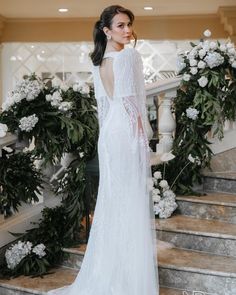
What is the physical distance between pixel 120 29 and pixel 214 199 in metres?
1.58

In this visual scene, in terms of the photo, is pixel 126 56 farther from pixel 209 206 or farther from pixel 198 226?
pixel 209 206

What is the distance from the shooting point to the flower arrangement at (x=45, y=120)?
321 cm

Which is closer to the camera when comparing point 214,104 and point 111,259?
point 111,259

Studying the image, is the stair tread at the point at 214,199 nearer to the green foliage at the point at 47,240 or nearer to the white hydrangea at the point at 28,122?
the green foliage at the point at 47,240

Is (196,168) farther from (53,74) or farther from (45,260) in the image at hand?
(53,74)

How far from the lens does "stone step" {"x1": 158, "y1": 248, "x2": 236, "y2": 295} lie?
2828 millimetres

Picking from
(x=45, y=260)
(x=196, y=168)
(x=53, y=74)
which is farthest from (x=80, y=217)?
(x=53, y=74)

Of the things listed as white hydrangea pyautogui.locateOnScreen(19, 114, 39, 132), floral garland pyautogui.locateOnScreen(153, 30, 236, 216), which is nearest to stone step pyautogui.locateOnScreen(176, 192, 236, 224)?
floral garland pyautogui.locateOnScreen(153, 30, 236, 216)

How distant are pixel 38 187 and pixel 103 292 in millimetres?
1109

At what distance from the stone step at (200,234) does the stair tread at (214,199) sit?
140 millimetres

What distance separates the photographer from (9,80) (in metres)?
8.02

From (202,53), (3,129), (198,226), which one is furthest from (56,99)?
(198,226)

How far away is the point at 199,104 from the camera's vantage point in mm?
3695

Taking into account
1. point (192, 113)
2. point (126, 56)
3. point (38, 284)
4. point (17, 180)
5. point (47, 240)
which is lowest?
point (38, 284)
